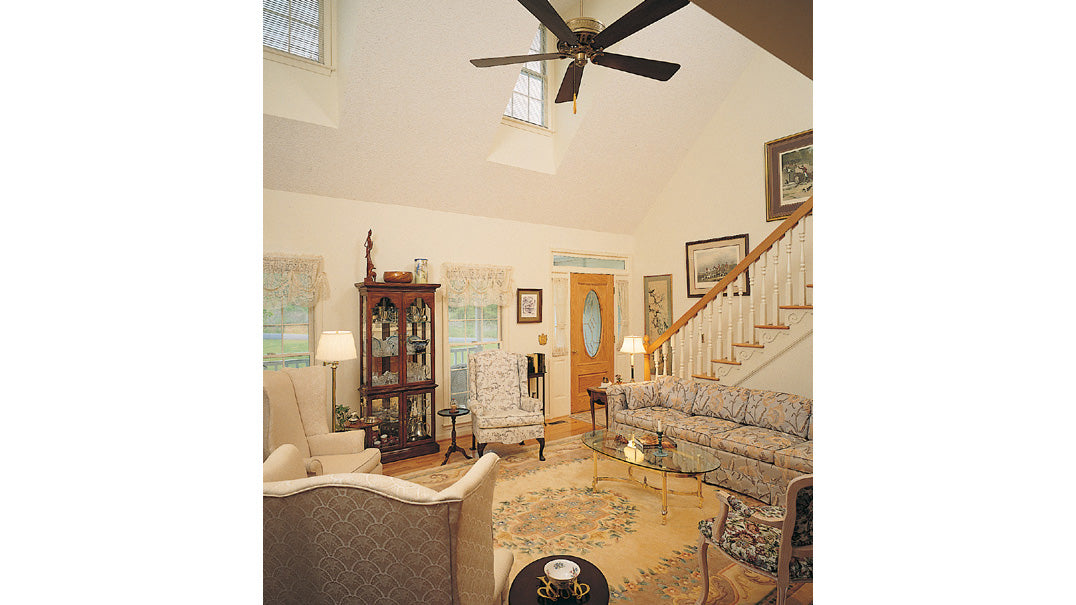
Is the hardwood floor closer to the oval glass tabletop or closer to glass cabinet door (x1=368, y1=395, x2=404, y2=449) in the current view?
glass cabinet door (x1=368, y1=395, x2=404, y2=449)

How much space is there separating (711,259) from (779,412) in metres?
2.62

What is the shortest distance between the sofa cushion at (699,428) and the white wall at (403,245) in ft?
7.39

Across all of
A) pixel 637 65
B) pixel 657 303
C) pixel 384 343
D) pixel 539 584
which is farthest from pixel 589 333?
pixel 539 584

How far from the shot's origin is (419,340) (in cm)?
463

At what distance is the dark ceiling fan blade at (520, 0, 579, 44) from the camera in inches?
83.9

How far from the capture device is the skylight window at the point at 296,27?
379cm

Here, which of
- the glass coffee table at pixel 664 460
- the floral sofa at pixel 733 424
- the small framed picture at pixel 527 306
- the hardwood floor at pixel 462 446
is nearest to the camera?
the glass coffee table at pixel 664 460

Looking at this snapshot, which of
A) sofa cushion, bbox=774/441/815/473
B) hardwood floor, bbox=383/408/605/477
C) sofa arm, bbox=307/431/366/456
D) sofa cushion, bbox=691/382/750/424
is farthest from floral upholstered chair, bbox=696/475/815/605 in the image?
hardwood floor, bbox=383/408/605/477

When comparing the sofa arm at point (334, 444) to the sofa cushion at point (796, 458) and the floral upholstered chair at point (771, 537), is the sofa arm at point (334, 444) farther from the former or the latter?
the sofa cushion at point (796, 458)

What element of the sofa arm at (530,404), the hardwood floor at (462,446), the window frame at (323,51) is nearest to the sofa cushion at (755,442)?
the sofa arm at (530,404)
